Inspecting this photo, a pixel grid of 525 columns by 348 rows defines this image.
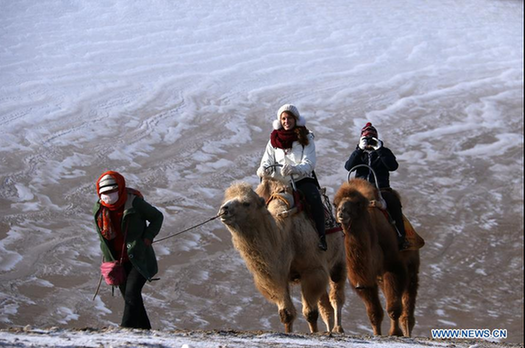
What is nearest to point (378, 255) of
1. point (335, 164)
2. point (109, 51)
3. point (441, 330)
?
point (441, 330)

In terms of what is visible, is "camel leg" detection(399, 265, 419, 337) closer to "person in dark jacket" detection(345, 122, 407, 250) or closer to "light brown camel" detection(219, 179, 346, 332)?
"person in dark jacket" detection(345, 122, 407, 250)

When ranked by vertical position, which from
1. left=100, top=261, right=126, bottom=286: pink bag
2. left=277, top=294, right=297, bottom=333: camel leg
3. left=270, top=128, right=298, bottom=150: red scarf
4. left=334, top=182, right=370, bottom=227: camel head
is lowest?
left=277, top=294, right=297, bottom=333: camel leg

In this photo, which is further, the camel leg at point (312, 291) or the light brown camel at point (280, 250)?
the camel leg at point (312, 291)

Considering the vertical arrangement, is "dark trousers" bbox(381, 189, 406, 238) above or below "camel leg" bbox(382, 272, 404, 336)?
above

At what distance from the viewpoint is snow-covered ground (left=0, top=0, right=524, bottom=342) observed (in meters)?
13.9

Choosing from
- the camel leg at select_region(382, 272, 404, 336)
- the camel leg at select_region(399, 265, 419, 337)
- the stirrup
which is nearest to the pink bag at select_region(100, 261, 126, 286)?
the stirrup

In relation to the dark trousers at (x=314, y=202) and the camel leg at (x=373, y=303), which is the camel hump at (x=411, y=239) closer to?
the camel leg at (x=373, y=303)

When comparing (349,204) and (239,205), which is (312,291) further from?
(239,205)

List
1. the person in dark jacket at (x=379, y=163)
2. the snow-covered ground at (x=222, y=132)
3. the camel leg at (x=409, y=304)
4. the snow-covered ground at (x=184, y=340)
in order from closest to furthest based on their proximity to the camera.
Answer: the snow-covered ground at (x=184, y=340)
the person in dark jacket at (x=379, y=163)
the camel leg at (x=409, y=304)
the snow-covered ground at (x=222, y=132)

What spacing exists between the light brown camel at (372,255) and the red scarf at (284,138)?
783 mm

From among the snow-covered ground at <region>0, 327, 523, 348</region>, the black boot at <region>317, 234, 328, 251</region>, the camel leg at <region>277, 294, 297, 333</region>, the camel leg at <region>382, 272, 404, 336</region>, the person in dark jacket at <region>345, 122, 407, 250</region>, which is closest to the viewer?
the snow-covered ground at <region>0, 327, 523, 348</region>

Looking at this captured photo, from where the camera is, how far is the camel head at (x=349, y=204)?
361 inches

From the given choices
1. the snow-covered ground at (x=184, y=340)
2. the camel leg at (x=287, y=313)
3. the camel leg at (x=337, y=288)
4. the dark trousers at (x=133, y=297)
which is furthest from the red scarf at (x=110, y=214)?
the camel leg at (x=337, y=288)

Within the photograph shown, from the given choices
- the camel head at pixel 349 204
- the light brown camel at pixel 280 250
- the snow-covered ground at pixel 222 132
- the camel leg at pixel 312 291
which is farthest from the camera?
the snow-covered ground at pixel 222 132
